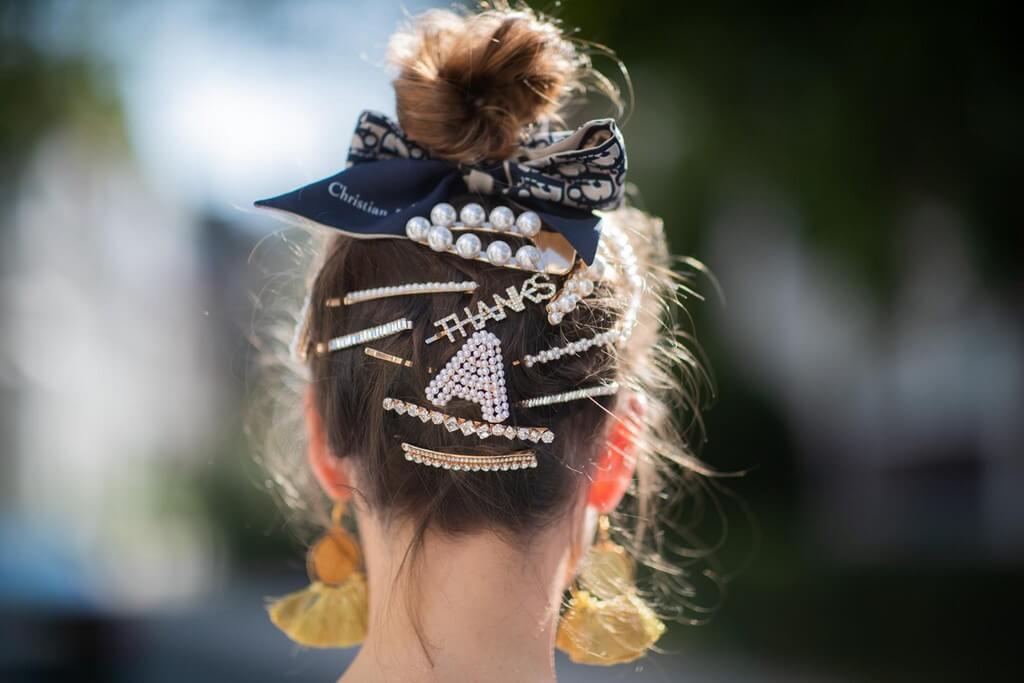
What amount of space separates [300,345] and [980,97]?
20.2ft

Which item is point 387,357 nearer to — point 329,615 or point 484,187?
point 484,187

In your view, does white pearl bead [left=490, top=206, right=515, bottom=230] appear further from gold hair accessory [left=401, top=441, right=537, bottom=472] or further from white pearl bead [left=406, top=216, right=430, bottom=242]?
gold hair accessory [left=401, top=441, right=537, bottom=472]

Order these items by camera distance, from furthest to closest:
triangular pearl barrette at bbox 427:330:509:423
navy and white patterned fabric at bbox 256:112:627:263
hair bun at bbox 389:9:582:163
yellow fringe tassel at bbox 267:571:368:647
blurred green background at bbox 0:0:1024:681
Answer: blurred green background at bbox 0:0:1024:681, yellow fringe tassel at bbox 267:571:368:647, hair bun at bbox 389:9:582:163, navy and white patterned fabric at bbox 256:112:627:263, triangular pearl barrette at bbox 427:330:509:423

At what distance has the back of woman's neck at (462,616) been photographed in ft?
4.80

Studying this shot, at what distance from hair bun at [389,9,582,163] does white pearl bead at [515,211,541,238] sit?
225 millimetres

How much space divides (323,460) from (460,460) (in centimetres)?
32

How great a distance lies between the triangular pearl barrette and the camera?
1445 millimetres

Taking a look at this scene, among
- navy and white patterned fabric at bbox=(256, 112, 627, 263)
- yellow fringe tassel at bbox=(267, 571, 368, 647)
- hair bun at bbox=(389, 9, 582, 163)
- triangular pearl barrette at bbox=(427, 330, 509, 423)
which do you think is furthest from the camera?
yellow fringe tassel at bbox=(267, 571, 368, 647)

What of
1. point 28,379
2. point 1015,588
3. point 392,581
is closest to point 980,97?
point 1015,588

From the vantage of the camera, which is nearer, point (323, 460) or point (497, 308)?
point (497, 308)

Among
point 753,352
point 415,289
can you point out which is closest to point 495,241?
point 415,289

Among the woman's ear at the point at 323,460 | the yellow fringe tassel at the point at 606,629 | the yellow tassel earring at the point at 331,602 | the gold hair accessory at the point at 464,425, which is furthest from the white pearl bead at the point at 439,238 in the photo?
the yellow fringe tassel at the point at 606,629

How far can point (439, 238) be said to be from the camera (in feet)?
4.91

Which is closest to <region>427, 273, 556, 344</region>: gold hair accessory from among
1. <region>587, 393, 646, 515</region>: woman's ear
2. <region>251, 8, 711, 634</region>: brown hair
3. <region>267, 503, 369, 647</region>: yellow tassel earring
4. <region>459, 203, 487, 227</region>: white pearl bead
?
<region>251, 8, 711, 634</region>: brown hair
